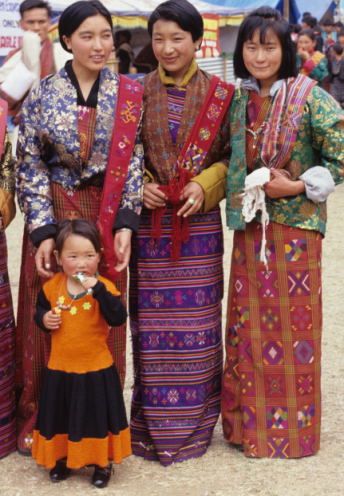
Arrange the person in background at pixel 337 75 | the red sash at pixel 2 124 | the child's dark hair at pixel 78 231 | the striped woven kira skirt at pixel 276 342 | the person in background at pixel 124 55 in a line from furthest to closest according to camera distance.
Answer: the person in background at pixel 124 55 < the person in background at pixel 337 75 < the striped woven kira skirt at pixel 276 342 < the red sash at pixel 2 124 < the child's dark hair at pixel 78 231

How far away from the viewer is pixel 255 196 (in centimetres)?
387

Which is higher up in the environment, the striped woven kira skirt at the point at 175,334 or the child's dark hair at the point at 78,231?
the child's dark hair at the point at 78,231

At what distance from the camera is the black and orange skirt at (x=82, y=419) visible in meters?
3.71

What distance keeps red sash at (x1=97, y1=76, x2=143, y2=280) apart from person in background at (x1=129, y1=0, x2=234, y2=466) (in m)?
0.16

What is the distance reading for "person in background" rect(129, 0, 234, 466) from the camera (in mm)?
3908

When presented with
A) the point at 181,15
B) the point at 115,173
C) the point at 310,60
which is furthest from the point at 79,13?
the point at 310,60

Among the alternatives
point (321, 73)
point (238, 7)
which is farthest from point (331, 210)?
point (238, 7)

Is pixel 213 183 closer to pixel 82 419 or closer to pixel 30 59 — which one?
pixel 82 419

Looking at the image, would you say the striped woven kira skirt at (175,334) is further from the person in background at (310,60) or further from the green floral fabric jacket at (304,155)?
the person in background at (310,60)

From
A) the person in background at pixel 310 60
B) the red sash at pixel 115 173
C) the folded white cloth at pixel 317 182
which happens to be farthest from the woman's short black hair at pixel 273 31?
the person in background at pixel 310 60

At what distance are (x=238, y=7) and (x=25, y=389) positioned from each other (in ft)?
57.0

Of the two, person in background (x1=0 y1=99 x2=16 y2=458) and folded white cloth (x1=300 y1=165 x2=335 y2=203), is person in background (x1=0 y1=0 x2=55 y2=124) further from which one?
folded white cloth (x1=300 y1=165 x2=335 y2=203)

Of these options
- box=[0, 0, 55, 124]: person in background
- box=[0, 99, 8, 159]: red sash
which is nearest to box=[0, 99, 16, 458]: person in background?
box=[0, 99, 8, 159]: red sash

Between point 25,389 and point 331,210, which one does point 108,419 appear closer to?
point 25,389
